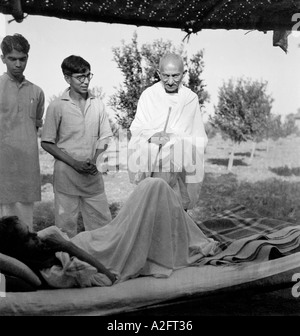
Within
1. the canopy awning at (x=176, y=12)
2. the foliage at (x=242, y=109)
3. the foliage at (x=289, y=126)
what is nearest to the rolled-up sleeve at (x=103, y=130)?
the canopy awning at (x=176, y=12)

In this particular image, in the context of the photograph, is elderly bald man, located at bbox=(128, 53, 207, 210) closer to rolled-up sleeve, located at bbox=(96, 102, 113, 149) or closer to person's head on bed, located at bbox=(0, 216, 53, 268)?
rolled-up sleeve, located at bbox=(96, 102, 113, 149)

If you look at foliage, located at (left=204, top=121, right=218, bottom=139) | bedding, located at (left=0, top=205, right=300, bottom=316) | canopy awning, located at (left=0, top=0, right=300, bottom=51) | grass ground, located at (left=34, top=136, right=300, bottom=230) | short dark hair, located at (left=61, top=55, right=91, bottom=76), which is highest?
canopy awning, located at (left=0, top=0, right=300, bottom=51)

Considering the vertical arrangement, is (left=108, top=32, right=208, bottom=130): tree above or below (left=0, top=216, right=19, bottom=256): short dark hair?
above

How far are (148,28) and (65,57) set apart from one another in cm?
53

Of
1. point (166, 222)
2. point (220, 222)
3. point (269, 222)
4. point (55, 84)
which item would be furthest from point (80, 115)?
point (269, 222)

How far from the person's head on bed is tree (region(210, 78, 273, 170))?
4.33 feet

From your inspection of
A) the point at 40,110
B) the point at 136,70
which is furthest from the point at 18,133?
the point at 136,70

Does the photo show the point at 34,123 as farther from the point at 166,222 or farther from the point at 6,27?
the point at 166,222

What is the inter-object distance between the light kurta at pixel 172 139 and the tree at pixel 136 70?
53 mm

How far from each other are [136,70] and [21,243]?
1254 mm

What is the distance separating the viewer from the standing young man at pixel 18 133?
3.57 m

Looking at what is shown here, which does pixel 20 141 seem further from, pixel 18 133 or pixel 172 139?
pixel 172 139

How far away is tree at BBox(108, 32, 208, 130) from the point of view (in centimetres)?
375

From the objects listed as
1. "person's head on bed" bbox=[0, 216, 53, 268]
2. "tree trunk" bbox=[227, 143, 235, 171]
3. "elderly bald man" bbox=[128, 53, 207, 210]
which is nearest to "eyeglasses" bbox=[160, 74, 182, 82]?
"elderly bald man" bbox=[128, 53, 207, 210]
